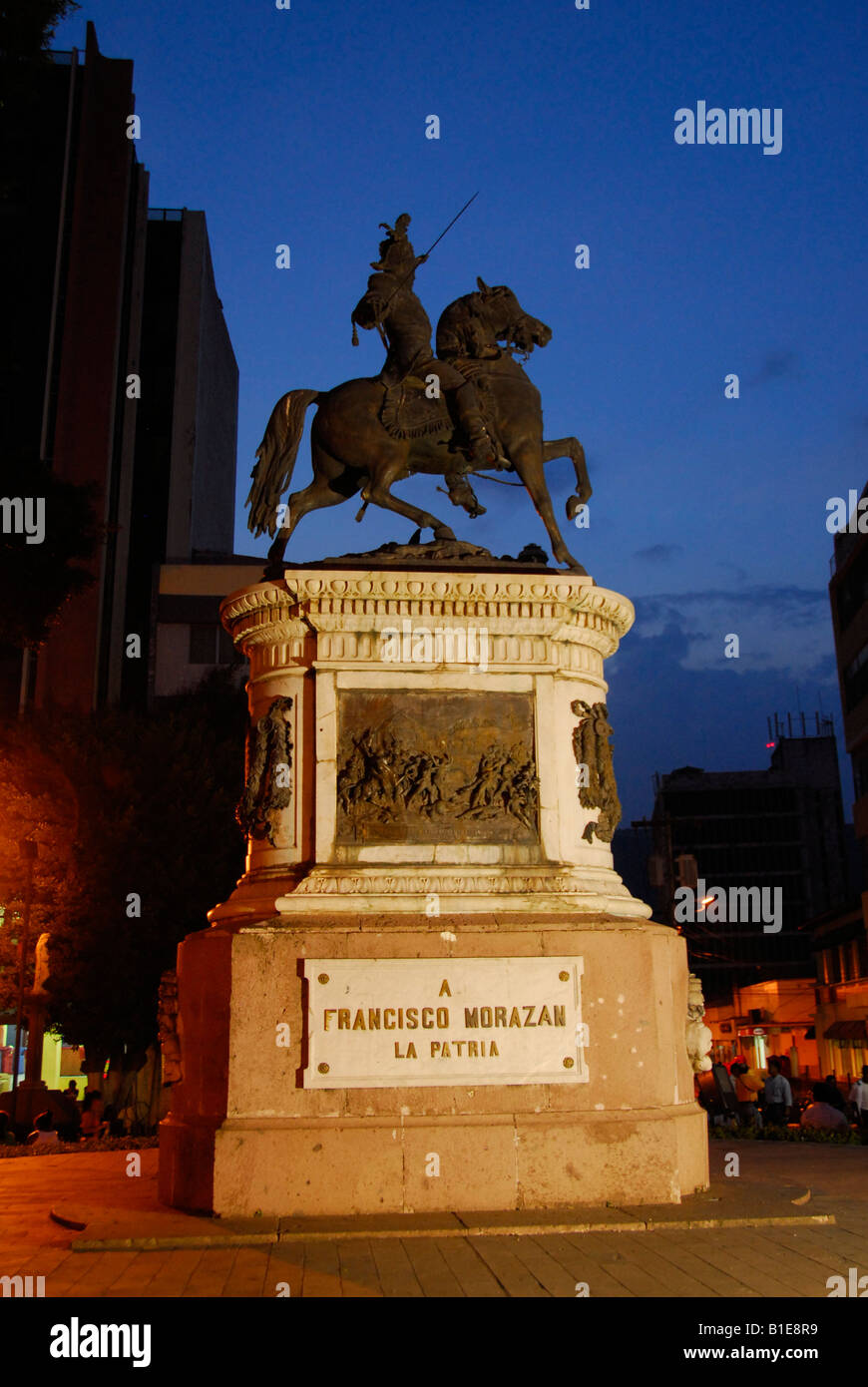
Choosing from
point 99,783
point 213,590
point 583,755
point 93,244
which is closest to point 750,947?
point 213,590

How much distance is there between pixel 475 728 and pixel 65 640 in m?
39.0

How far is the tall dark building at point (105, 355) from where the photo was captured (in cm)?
4900

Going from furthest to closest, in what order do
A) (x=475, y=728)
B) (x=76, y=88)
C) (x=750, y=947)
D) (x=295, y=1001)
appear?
(x=750, y=947)
(x=76, y=88)
(x=475, y=728)
(x=295, y=1001)

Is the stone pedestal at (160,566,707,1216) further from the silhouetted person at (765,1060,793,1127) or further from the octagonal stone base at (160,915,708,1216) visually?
the silhouetted person at (765,1060,793,1127)

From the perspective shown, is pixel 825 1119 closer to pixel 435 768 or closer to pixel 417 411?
pixel 435 768

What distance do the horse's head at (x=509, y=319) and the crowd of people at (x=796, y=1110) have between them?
11077mm

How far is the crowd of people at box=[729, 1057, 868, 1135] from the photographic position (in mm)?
17484

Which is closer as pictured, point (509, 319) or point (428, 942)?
point (428, 942)

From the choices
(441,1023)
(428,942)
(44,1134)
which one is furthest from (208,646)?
(441,1023)

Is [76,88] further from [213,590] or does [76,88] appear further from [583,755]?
[583,755]

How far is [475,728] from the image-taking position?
10.1m

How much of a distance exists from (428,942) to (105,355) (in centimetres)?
4633

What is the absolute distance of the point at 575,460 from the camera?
1201 centimetres

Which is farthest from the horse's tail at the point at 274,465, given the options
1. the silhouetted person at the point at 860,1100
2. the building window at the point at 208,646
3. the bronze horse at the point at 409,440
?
the building window at the point at 208,646
